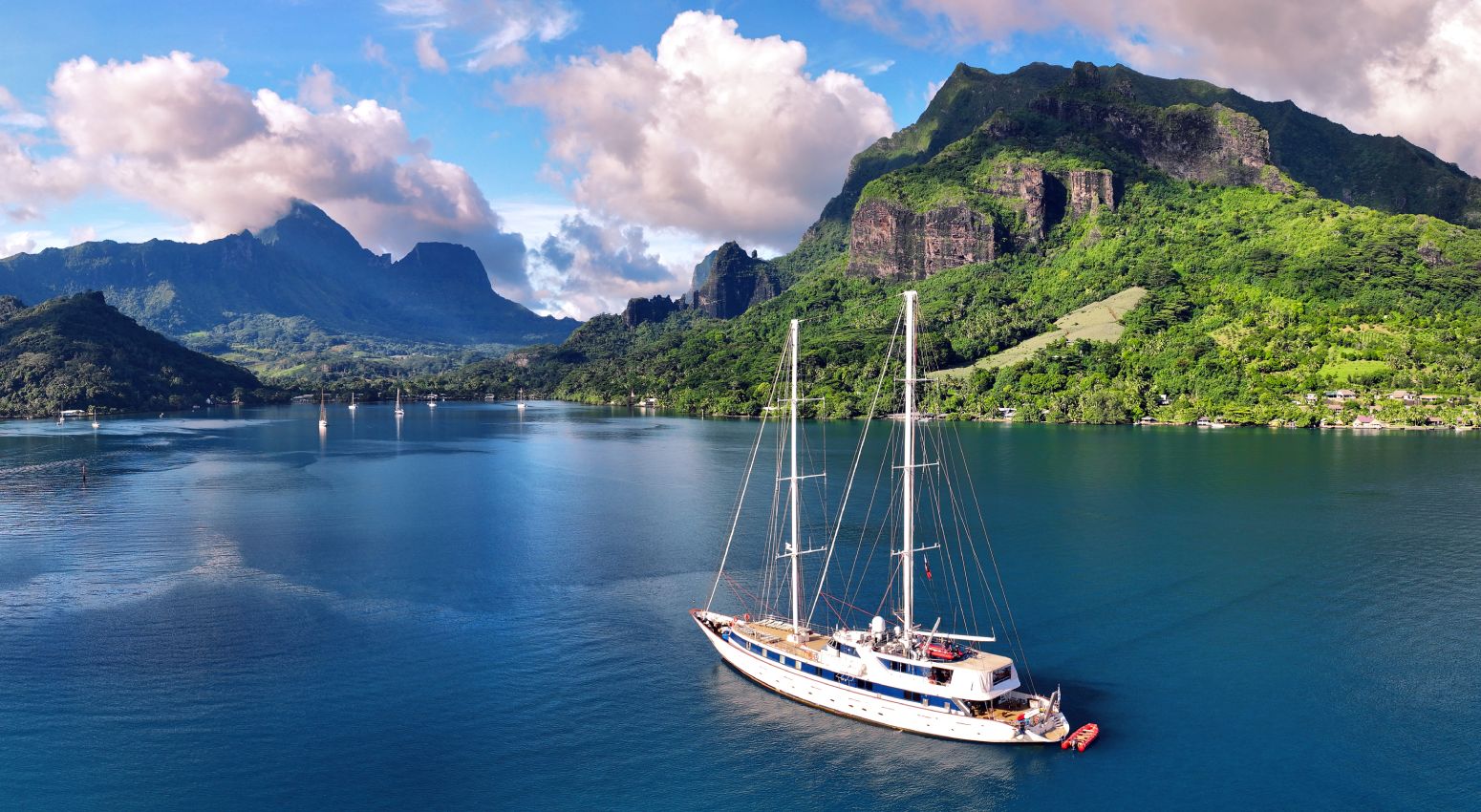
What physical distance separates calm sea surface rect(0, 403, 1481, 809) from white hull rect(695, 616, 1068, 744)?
2.04 feet

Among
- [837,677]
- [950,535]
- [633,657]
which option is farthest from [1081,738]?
[950,535]

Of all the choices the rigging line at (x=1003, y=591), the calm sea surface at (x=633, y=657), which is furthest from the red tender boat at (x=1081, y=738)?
the rigging line at (x=1003, y=591)

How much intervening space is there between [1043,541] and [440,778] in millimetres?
53394

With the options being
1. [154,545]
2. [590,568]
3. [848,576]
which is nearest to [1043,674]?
[848,576]

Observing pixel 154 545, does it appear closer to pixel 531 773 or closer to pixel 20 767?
pixel 20 767

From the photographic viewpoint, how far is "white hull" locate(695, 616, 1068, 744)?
37.4m

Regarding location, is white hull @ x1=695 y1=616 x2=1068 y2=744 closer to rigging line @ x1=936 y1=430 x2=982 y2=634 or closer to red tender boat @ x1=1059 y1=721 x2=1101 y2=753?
red tender boat @ x1=1059 y1=721 x2=1101 y2=753

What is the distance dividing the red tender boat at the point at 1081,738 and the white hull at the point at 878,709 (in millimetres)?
462

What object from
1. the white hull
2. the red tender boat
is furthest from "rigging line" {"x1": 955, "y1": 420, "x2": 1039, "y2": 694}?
the white hull

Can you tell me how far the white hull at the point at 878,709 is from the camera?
123 feet

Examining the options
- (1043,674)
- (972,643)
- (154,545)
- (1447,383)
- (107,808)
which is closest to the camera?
(107,808)

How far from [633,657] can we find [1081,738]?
70.6ft

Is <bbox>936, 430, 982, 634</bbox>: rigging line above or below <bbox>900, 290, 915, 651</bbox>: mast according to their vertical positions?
below

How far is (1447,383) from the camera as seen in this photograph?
17125 cm
